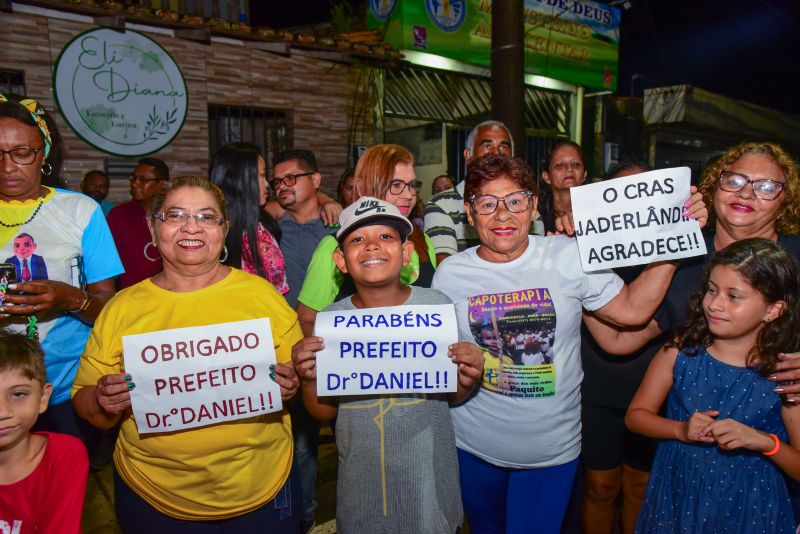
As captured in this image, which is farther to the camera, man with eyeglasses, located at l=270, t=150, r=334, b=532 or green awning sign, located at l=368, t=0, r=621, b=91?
green awning sign, located at l=368, t=0, r=621, b=91

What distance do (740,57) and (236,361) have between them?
29220 millimetres

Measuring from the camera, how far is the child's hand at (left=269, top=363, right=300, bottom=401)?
1.95 m

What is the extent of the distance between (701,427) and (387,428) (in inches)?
44.6

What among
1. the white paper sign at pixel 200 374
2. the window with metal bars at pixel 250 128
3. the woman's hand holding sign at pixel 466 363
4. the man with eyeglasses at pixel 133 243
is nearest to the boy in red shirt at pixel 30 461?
the white paper sign at pixel 200 374

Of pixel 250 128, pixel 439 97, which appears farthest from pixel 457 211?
pixel 439 97

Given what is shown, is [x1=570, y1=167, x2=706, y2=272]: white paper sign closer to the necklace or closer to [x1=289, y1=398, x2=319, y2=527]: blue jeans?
[x1=289, y1=398, x2=319, y2=527]: blue jeans

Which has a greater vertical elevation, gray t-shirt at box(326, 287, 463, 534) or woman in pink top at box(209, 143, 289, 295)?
woman in pink top at box(209, 143, 289, 295)

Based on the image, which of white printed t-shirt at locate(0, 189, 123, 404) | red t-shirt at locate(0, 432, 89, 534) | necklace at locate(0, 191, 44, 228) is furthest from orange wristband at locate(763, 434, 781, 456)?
necklace at locate(0, 191, 44, 228)

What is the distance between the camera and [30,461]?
1865 mm

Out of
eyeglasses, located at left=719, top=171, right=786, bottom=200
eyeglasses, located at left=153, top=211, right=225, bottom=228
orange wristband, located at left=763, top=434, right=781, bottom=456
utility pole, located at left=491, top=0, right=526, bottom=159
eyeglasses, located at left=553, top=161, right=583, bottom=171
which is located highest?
utility pole, located at left=491, top=0, right=526, bottom=159

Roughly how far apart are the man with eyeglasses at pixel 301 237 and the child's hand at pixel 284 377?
1361mm

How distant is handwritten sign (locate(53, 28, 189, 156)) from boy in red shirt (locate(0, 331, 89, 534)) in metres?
6.29

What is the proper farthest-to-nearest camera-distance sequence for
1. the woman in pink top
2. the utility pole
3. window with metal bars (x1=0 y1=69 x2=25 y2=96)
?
window with metal bars (x1=0 y1=69 x2=25 y2=96) → the utility pole → the woman in pink top

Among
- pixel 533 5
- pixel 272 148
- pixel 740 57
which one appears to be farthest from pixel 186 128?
pixel 740 57
